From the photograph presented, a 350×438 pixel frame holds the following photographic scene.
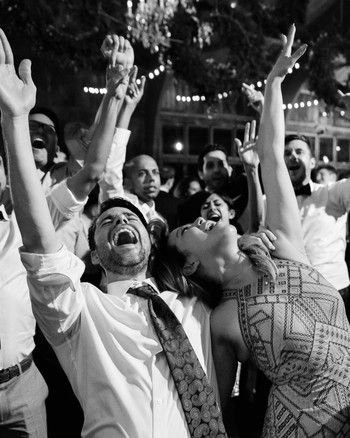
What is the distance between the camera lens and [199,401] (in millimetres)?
1817

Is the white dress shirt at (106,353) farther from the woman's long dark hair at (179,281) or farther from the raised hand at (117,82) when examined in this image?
the raised hand at (117,82)

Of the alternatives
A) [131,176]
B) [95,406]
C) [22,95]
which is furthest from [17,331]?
[131,176]

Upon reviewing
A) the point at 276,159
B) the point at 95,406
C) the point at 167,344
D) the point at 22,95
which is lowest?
the point at 95,406

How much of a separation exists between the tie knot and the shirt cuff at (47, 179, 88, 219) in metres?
0.54

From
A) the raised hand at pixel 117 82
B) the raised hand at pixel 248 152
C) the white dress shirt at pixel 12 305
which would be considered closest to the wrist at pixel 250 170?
the raised hand at pixel 248 152

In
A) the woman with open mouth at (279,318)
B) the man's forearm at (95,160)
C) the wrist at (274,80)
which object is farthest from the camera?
the wrist at (274,80)

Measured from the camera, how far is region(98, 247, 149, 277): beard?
2225 millimetres

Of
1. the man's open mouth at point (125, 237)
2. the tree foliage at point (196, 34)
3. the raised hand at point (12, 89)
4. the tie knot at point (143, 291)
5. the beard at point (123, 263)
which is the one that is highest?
the tree foliage at point (196, 34)

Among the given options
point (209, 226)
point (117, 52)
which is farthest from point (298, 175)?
point (209, 226)

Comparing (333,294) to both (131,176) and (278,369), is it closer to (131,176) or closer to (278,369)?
(278,369)

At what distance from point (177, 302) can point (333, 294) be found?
49 centimetres

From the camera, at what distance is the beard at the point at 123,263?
7.30 feet

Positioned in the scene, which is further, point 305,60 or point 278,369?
point 305,60

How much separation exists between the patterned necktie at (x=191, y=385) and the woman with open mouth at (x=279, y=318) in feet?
0.54
